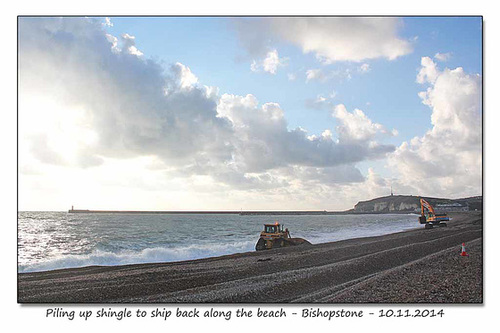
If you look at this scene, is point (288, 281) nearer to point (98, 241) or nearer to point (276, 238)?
point (276, 238)

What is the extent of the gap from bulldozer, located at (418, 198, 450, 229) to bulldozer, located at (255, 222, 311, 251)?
322 cm

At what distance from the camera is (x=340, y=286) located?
5691 mm

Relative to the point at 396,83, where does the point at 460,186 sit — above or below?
below

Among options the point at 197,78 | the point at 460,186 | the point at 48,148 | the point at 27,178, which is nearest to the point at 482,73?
the point at 460,186

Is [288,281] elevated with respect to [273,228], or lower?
lower

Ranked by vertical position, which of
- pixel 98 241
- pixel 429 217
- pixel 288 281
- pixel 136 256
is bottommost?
pixel 136 256

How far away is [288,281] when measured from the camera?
5.84 m

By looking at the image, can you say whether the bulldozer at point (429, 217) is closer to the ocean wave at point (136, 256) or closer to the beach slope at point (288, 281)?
the beach slope at point (288, 281)

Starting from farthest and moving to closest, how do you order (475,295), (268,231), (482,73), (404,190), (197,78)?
(268,231)
(404,190)
(197,78)
(482,73)
(475,295)

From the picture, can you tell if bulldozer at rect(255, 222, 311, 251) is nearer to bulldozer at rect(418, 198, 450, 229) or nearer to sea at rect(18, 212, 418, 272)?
sea at rect(18, 212, 418, 272)

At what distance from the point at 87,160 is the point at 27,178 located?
1000mm

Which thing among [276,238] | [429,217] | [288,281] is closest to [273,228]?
[276,238]

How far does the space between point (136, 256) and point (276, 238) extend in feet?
12.0
